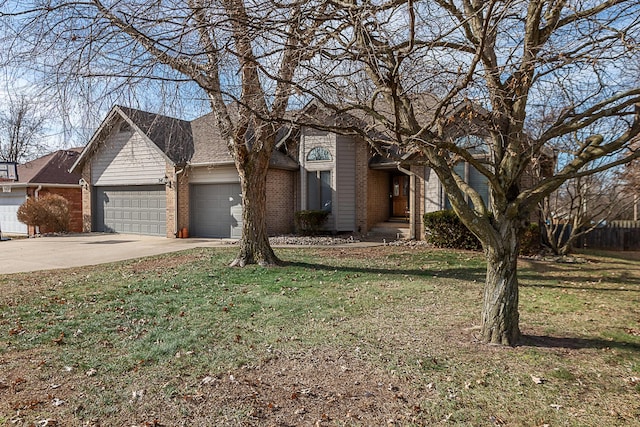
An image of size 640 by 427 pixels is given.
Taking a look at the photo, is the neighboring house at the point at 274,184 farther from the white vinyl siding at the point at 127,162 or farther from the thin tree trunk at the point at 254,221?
the thin tree trunk at the point at 254,221

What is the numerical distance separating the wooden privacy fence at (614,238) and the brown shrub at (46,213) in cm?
2304

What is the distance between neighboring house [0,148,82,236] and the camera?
21.1 m

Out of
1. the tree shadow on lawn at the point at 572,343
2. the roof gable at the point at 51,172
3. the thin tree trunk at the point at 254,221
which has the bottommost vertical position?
the tree shadow on lawn at the point at 572,343

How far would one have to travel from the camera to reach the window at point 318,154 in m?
16.8

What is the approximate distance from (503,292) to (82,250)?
1328cm


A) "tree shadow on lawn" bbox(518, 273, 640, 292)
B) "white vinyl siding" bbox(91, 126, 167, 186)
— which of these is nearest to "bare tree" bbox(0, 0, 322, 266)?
"tree shadow on lawn" bbox(518, 273, 640, 292)

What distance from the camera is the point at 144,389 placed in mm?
3727

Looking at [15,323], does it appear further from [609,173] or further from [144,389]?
[609,173]

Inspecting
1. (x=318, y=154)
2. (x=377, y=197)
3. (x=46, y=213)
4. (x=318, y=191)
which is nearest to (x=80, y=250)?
(x=46, y=213)

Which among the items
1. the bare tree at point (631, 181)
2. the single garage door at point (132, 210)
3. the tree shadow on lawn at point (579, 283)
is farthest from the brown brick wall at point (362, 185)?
the bare tree at point (631, 181)

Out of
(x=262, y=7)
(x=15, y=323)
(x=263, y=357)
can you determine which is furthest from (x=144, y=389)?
(x=262, y=7)

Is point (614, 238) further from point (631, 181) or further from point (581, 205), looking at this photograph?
point (581, 205)

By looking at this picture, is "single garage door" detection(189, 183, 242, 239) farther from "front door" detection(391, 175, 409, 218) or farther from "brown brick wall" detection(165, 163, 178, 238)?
"front door" detection(391, 175, 409, 218)

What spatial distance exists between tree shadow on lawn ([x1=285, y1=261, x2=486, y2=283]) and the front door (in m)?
8.49
